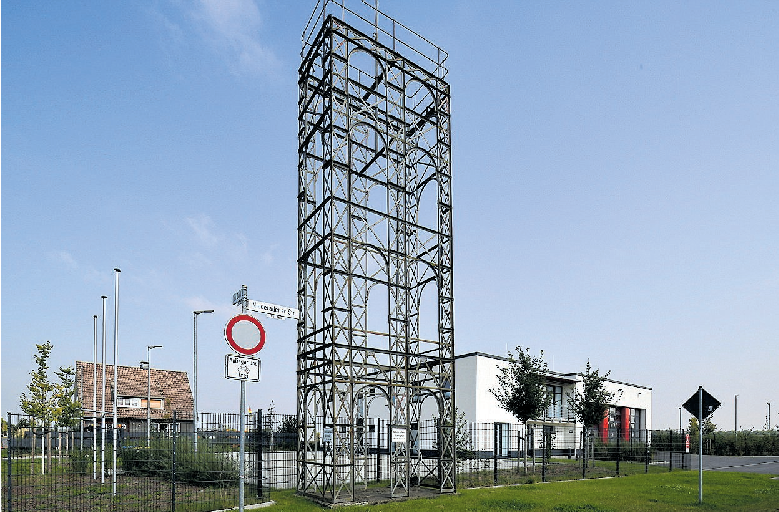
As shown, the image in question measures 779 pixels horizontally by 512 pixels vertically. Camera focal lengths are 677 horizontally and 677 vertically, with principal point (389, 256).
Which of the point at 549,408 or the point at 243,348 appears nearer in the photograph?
the point at 243,348

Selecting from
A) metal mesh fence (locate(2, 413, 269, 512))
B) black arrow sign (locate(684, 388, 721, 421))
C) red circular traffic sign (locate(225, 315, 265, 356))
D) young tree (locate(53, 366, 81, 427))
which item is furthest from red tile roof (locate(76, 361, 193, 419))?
red circular traffic sign (locate(225, 315, 265, 356))

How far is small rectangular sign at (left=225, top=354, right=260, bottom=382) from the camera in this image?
33.3 ft

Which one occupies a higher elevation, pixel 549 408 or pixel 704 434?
pixel 549 408

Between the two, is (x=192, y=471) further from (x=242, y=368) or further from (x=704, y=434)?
(x=704, y=434)

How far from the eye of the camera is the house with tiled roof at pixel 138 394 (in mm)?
58000

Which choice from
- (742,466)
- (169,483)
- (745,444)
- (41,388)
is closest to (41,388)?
(41,388)

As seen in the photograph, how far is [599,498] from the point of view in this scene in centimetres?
1936

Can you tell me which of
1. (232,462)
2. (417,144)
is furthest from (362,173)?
(232,462)

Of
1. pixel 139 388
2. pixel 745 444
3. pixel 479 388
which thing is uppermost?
pixel 479 388

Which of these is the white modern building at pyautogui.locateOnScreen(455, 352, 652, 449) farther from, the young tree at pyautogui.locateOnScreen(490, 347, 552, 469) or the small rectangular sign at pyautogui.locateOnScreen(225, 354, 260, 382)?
the small rectangular sign at pyautogui.locateOnScreen(225, 354, 260, 382)

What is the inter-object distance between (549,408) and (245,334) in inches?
1458

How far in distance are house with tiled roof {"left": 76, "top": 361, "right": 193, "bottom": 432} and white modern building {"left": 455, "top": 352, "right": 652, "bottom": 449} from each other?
2760 centimetres

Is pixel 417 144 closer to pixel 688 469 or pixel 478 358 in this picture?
pixel 478 358

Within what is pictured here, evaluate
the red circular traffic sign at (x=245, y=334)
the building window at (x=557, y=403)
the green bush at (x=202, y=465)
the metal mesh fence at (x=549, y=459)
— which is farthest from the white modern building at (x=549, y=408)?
the red circular traffic sign at (x=245, y=334)
